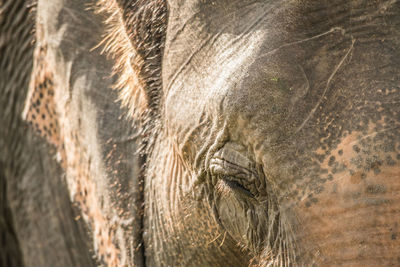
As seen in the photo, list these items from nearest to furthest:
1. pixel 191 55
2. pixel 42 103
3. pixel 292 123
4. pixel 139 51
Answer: pixel 292 123 → pixel 191 55 → pixel 139 51 → pixel 42 103

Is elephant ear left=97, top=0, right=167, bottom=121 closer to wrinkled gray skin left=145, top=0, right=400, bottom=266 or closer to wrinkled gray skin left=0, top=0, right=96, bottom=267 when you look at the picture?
wrinkled gray skin left=145, top=0, right=400, bottom=266

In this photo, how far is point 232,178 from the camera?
1593 mm

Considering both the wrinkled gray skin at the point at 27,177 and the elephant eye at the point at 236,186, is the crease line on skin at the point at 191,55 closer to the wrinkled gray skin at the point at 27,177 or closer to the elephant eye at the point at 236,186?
the elephant eye at the point at 236,186

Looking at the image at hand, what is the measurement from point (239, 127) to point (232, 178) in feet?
0.46

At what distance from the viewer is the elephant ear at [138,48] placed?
6.19 feet

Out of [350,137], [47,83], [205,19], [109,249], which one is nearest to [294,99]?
[350,137]

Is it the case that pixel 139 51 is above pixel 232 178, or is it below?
above

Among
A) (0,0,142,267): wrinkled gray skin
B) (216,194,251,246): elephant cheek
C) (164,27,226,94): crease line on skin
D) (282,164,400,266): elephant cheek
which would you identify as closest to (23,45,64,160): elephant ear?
(0,0,142,267): wrinkled gray skin

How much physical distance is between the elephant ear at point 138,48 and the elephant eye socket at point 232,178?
1.27 feet

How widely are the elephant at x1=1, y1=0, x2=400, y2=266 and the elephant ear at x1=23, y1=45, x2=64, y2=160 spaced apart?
21 centimetres

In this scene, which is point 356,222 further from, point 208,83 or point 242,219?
point 208,83

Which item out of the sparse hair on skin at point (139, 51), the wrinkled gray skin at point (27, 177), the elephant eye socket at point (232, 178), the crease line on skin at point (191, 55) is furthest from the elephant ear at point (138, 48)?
the wrinkled gray skin at point (27, 177)

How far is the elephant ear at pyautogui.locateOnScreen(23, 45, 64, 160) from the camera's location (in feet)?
8.37

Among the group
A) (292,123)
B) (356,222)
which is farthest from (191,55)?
(356,222)
